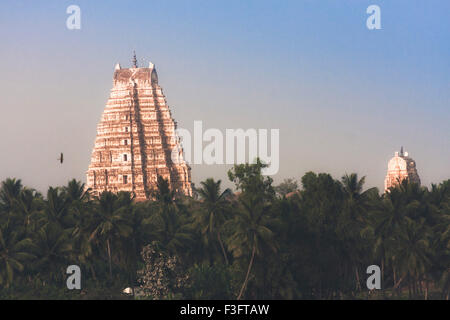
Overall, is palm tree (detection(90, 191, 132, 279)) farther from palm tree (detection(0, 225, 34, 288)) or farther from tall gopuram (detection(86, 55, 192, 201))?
tall gopuram (detection(86, 55, 192, 201))

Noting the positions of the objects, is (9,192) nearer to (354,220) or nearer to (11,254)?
(11,254)

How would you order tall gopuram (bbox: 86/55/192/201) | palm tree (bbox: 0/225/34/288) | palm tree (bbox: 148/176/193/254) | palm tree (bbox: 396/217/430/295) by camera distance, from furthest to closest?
tall gopuram (bbox: 86/55/192/201), palm tree (bbox: 148/176/193/254), palm tree (bbox: 396/217/430/295), palm tree (bbox: 0/225/34/288)

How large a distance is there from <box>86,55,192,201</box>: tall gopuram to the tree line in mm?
50412

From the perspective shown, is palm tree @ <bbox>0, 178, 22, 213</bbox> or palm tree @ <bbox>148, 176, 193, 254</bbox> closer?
palm tree @ <bbox>148, 176, 193, 254</bbox>

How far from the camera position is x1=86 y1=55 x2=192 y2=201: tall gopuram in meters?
186

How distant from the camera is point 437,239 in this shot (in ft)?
419

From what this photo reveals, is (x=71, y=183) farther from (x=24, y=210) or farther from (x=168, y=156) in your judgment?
(x=168, y=156)

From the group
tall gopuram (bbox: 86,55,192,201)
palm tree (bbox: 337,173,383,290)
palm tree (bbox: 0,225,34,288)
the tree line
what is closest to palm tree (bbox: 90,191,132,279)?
the tree line

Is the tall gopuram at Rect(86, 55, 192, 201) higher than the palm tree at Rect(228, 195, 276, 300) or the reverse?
higher

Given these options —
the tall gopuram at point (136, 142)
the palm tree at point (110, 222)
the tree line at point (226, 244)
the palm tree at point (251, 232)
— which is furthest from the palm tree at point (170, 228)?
the tall gopuram at point (136, 142)

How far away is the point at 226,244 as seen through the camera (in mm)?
125062

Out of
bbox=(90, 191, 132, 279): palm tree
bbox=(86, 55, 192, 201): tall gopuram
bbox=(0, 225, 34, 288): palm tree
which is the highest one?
bbox=(86, 55, 192, 201): tall gopuram
